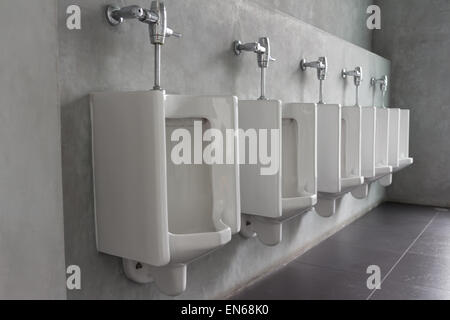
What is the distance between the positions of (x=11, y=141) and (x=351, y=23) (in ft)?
8.95

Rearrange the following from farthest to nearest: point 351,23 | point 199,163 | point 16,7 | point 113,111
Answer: point 351,23 < point 199,163 < point 113,111 < point 16,7

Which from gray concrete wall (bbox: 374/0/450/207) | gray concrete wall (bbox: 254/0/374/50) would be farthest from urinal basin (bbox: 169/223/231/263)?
gray concrete wall (bbox: 374/0/450/207)

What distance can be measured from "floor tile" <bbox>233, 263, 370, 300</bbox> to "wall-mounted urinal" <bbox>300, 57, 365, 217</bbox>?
313mm

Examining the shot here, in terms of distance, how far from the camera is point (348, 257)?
7.57 feet

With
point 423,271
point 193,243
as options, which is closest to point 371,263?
point 423,271

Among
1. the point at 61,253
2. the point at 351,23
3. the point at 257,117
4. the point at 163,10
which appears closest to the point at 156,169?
the point at 61,253

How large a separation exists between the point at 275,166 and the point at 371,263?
40.4 inches

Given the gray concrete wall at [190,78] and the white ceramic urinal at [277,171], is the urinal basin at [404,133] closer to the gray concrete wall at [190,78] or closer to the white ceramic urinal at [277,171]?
the gray concrete wall at [190,78]

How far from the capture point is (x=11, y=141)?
107cm

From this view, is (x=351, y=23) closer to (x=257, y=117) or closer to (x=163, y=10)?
(x=257, y=117)

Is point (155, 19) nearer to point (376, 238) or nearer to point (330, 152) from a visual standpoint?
point (330, 152)

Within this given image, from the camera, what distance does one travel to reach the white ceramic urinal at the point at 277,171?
155cm

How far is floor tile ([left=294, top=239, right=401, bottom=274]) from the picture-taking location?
217 cm
